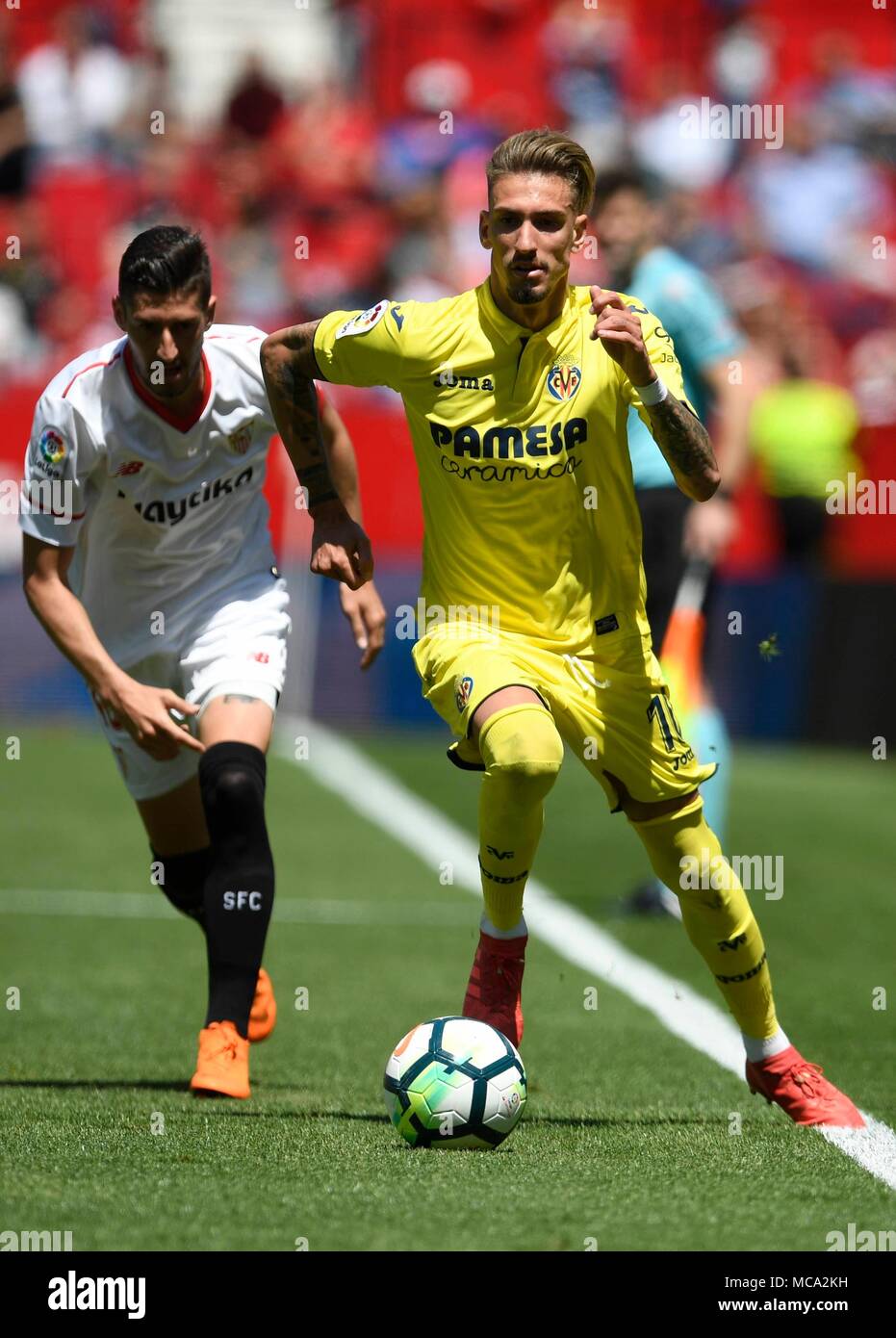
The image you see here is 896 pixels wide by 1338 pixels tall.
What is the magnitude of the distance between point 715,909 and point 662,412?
1.26 meters

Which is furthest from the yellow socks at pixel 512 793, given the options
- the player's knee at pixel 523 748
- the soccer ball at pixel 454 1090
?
the soccer ball at pixel 454 1090

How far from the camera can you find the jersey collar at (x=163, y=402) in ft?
19.1

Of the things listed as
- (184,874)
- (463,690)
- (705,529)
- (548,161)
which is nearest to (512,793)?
(463,690)

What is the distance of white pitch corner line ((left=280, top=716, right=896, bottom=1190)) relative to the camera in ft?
16.9

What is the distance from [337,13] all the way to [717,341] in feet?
46.4

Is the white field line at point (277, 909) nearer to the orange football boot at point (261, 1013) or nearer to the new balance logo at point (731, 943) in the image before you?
the orange football boot at point (261, 1013)

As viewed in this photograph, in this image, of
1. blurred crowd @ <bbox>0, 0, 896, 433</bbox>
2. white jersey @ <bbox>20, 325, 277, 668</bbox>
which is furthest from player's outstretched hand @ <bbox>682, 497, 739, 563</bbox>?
blurred crowd @ <bbox>0, 0, 896, 433</bbox>

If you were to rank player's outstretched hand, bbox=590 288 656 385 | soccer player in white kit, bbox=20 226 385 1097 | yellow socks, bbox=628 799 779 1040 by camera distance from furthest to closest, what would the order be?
soccer player in white kit, bbox=20 226 385 1097
yellow socks, bbox=628 799 779 1040
player's outstretched hand, bbox=590 288 656 385

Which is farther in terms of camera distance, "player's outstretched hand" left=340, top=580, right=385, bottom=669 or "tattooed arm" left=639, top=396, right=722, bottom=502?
"player's outstretched hand" left=340, top=580, right=385, bottom=669

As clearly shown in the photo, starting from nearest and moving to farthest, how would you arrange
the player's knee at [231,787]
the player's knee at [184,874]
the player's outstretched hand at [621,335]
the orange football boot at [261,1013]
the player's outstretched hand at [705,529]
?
the player's outstretched hand at [621,335] → the player's knee at [231,787] → the orange football boot at [261,1013] → the player's knee at [184,874] → the player's outstretched hand at [705,529]

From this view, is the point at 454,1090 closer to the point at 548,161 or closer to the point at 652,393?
the point at 652,393

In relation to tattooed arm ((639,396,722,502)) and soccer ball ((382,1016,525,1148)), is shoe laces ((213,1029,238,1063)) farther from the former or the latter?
tattooed arm ((639,396,722,502))

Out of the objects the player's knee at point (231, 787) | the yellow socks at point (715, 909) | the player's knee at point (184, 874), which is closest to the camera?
the yellow socks at point (715, 909)

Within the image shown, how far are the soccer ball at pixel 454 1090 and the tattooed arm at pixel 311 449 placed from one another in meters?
1.22
